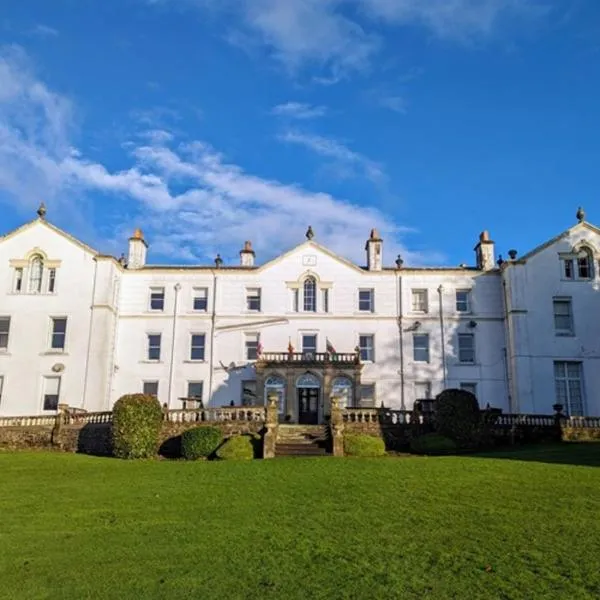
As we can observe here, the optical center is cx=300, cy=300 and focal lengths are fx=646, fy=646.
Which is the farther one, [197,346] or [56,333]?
[197,346]

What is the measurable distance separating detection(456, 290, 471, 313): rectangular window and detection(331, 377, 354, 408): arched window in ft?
28.5

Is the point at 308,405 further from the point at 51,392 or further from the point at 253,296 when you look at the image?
the point at 51,392

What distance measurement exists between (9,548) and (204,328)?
92.5 feet

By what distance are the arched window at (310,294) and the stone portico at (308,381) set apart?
150 inches

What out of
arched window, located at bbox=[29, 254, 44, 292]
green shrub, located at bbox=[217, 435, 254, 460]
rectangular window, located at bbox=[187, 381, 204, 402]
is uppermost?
arched window, located at bbox=[29, 254, 44, 292]

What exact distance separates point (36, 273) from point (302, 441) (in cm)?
2193

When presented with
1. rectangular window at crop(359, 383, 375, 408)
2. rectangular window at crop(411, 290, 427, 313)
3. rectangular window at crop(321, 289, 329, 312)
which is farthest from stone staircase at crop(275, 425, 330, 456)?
rectangular window at crop(411, 290, 427, 313)

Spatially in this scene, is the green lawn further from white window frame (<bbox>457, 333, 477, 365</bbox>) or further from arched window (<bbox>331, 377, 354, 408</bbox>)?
white window frame (<bbox>457, 333, 477, 365</bbox>)

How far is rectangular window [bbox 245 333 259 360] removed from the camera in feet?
129

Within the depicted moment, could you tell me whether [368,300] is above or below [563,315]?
above

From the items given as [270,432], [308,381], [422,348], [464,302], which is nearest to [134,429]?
[270,432]

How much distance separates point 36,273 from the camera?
129 ft

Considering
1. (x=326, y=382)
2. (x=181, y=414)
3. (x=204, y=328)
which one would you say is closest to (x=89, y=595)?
(x=181, y=414)

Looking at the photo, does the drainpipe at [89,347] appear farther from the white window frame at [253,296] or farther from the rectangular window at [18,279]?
the white window frame at [253,296]
